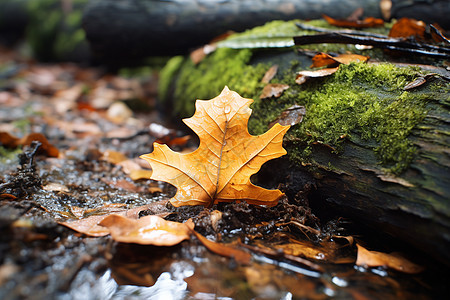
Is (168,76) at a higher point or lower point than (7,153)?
higher

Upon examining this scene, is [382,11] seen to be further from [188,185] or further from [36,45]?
[36,45]

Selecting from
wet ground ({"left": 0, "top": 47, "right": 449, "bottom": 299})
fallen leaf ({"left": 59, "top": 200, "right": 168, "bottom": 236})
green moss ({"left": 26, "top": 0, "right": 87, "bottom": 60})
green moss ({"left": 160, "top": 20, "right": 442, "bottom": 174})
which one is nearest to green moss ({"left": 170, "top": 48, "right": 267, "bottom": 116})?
green moss ({"left": 160, "top": 20, "right": 442, "bottom": 174})

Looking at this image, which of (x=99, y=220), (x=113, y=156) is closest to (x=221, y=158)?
(x=99, y=220)

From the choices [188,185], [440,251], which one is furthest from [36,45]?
[440,251]

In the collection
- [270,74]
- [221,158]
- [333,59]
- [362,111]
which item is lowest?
[221,158]

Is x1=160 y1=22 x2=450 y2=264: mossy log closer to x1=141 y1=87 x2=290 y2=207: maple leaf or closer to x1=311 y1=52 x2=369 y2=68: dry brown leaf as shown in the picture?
x1=311 y1=52 x2=369 y2=68: dry brown leaf

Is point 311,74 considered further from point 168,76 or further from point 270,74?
point 168,76
